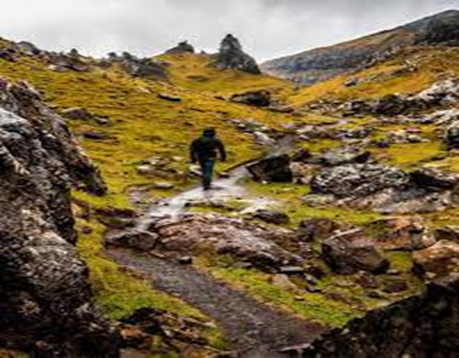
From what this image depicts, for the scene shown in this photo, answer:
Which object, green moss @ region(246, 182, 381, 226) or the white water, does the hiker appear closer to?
the white water

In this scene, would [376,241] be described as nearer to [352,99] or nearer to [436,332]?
[436,332]

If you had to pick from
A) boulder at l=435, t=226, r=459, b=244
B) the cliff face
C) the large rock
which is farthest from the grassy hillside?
the cliff face

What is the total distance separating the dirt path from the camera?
79.0 feet

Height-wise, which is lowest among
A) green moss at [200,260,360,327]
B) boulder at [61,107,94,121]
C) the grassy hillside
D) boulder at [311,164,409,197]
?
green moss at [200,260,360,327]

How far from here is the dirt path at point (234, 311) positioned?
79.0 feet

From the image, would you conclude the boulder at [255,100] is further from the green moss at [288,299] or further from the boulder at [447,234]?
the green moss at [288,299]

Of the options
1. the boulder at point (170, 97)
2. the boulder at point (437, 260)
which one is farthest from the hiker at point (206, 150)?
the boulder at point (170, 97)

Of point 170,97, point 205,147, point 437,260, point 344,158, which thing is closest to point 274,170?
point 205,147

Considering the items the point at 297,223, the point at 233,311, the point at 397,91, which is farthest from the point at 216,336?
the point at 397,91

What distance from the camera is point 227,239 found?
3509cm

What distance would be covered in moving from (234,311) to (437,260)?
9.94 m

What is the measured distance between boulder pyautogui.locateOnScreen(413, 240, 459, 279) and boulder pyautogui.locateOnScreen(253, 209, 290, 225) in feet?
33.2

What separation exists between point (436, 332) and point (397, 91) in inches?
5537

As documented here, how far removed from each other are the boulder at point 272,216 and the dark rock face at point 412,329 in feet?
67.5
